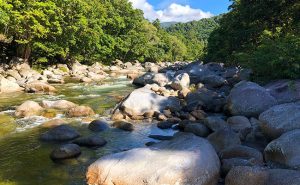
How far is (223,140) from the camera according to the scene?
10438 mm

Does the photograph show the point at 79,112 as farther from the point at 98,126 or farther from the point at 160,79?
the point at 160,79

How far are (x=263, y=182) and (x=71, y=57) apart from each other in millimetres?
39121

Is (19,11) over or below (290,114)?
over

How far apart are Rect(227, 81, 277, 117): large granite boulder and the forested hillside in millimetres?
18354

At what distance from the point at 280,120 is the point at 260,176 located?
3270 millimetres

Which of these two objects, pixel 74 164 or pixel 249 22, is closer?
pixel 74 164

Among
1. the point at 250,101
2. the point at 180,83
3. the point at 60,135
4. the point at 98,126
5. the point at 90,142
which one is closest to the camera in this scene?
the point at 90,142

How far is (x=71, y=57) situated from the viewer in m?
44.1

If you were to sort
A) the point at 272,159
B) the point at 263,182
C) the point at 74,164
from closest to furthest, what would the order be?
the point at 263,182
the point at 272,159
the point at 74,164

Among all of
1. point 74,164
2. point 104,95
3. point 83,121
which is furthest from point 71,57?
point 74,164

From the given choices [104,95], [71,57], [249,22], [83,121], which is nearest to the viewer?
[83,121]

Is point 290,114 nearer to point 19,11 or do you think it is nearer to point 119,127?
point 119,127

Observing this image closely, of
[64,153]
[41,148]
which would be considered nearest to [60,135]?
[41,148]

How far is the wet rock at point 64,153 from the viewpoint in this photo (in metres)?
10.4
